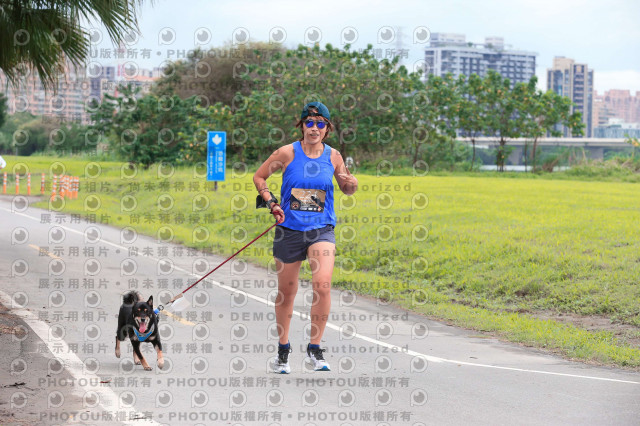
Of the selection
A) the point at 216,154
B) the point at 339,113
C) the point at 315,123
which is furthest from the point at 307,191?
the point at 339,113

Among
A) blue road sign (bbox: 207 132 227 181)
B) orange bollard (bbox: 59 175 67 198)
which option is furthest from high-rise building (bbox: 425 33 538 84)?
blue road sign (bbox: 207 132 227 181)

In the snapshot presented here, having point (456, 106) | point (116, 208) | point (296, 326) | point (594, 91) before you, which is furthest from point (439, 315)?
point (594, 91)

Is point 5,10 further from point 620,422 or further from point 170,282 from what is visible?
point 620,422

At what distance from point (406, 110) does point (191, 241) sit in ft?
102

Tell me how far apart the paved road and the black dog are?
8.3 inches

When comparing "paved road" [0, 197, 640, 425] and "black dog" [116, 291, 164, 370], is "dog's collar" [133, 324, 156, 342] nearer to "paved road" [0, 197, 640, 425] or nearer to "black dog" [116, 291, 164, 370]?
"black dog" [116, 291, 164, 370]

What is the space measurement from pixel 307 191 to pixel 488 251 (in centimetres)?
869

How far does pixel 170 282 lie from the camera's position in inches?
542

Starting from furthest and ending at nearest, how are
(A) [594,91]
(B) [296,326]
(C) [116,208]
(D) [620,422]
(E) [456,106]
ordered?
(A) [594,91], (E) [456,106], (C) [116,208], (B) [296,326], (D) [620,422]

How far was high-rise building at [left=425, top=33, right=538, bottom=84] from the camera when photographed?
139500 millimetres

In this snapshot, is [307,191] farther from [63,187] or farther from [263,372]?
[63,187]

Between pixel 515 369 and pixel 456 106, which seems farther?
pixel 456 106

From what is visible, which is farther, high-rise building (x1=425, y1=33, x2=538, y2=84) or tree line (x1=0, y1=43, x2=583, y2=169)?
high-rise building (x1=425, y1=33, x2=538, y2=84)

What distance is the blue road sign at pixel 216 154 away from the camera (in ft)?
86.2
